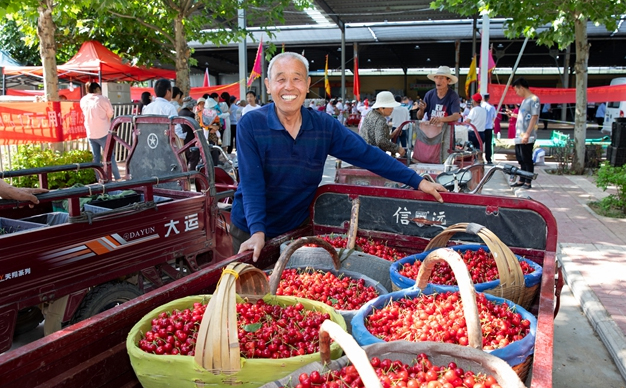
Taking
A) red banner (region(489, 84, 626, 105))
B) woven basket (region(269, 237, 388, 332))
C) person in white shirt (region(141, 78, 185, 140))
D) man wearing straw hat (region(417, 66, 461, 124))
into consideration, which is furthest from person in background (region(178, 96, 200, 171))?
red banner (region(489, 84, 626, 105))

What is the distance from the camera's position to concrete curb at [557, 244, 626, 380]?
3904 millimetres

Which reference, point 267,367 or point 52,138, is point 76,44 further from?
point 267,367

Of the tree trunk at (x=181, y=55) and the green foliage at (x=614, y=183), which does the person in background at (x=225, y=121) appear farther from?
the green foliage at (x=614, y=183)

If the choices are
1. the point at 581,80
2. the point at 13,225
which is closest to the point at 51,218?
the point at 13,225

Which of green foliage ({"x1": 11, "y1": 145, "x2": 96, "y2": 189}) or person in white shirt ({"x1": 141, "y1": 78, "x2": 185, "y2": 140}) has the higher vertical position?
person in white shirt ({"x1": 141, "y1": 78, "x2": 185, "y2": 140})

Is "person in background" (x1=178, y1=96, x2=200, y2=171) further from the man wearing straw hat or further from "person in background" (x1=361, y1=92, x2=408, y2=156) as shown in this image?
the man wearing straw hat

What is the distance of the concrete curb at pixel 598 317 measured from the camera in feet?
12.8

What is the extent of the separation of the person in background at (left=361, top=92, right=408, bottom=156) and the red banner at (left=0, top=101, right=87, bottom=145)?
7.18 meters

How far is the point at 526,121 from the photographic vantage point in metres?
10.2

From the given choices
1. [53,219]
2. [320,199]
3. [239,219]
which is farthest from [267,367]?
[53,219]

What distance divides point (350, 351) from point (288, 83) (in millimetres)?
1864

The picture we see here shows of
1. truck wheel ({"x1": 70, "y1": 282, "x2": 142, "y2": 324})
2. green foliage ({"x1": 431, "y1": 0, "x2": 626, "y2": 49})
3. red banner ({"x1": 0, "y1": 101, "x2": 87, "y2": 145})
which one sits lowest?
truck wheel ({"x1": 70, "y1": 282, "x2": 142, "y2": 324})

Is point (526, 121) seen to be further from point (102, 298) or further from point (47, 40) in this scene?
point (47, 40)

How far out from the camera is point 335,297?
9.00ft
